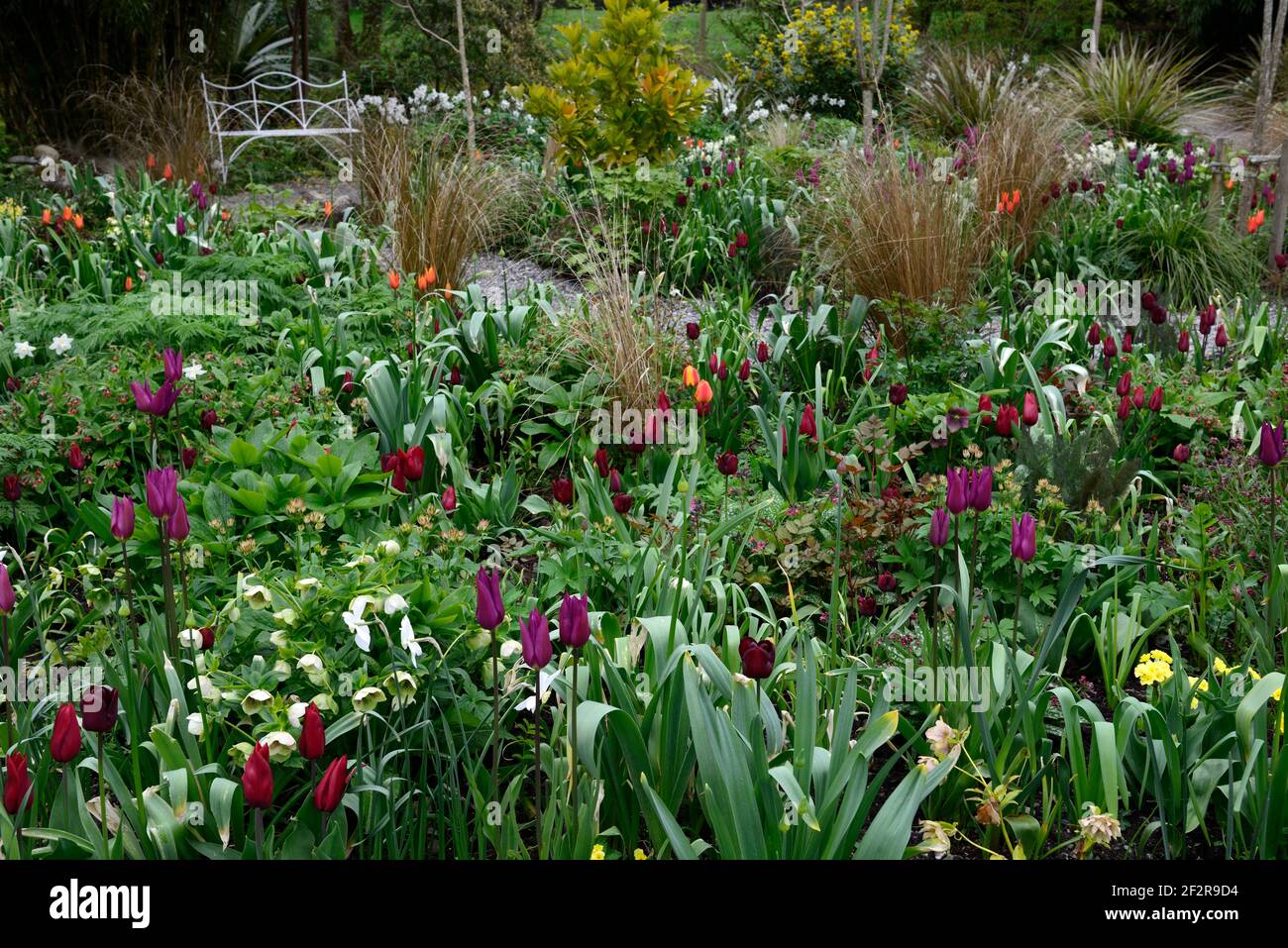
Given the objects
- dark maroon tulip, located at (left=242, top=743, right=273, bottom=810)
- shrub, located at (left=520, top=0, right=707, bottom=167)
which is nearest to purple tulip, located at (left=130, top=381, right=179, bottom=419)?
dark maroon tulip, located at (left=242, top=743, right=273, bottom=810)

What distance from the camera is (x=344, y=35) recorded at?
14961mm

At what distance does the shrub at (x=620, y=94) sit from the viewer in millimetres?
6906

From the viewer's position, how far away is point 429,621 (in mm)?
2258

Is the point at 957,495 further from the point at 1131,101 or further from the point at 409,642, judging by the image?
the point at 1131,101

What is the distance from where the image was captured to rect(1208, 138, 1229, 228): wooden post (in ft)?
20.1

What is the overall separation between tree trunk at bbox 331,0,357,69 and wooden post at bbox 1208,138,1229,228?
10781 mm

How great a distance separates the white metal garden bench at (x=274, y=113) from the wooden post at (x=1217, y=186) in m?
5.50

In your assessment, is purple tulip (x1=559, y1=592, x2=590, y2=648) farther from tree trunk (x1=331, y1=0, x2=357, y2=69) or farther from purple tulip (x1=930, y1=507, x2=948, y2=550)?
tree trunk (x1=331, y1=0, x2=357, y2=69)

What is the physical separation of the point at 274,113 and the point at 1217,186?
9.15 metres

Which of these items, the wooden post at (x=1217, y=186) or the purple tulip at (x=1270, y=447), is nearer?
the purple tulip at (x=1270, y=447)

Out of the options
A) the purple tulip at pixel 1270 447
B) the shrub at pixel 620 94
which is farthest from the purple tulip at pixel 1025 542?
the shrub at pixel 620 94

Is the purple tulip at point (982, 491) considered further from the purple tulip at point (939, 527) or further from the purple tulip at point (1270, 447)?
the purple tulip at point (1270, 447)
